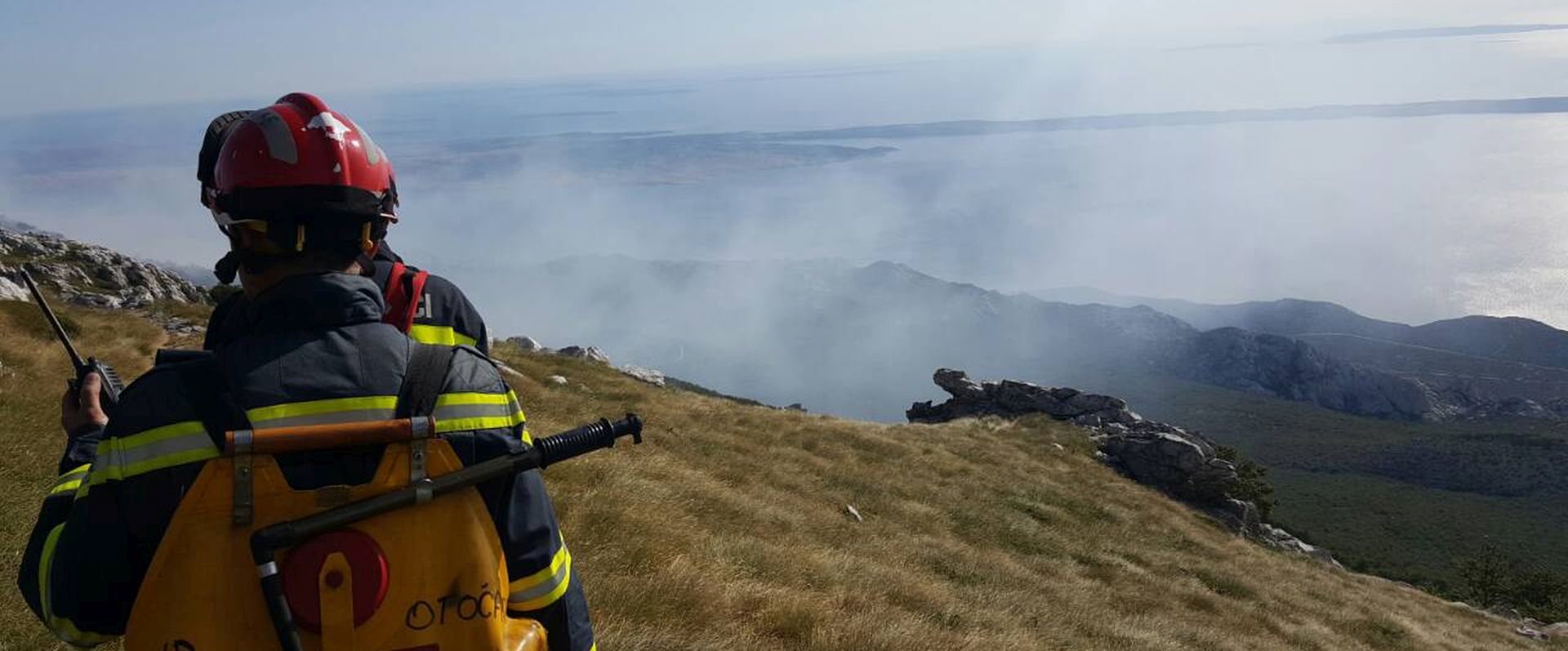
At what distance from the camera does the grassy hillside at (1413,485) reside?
88.2m

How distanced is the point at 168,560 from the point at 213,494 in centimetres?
21

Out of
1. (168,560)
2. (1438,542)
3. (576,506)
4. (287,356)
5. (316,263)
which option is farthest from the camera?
(1438,542)

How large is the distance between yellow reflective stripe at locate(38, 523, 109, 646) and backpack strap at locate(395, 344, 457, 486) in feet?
3.43

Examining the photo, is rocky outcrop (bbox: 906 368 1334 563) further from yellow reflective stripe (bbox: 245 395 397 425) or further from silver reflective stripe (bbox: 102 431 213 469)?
silver reflective stripe (bbox: 102 431 213 469)

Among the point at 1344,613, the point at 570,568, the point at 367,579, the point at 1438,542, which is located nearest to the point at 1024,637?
the point at 570,568

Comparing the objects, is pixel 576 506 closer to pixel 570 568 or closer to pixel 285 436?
pixel 570 568

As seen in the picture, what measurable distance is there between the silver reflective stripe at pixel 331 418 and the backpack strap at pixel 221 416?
52mm

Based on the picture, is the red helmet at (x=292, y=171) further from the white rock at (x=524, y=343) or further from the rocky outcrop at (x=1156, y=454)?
the rocky outcrop at (x=1156, y=454)

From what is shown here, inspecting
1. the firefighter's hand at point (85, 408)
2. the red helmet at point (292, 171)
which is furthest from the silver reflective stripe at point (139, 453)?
the red helmet at point (292, 171)

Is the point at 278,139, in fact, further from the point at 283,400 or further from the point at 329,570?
the point at 329,570

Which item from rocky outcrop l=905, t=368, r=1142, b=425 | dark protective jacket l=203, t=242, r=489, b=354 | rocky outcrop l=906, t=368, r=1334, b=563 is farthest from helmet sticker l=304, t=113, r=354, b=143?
rocky outcrop l=905, t=368, r=1142, b=425

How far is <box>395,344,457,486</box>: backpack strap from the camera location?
2.49m

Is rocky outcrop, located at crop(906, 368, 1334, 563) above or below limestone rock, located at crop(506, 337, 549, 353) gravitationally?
below

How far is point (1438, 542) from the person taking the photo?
9131 centimetres
